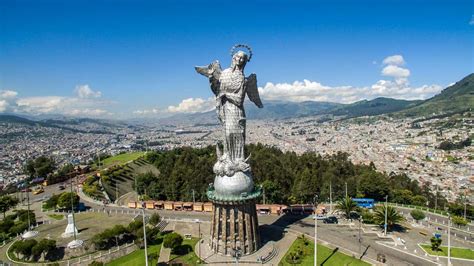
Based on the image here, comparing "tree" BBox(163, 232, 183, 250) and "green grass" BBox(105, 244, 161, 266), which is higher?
"tree" BBox(163, 232, 183, 250)

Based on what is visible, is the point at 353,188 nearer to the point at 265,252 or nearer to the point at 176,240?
the point at 265,252

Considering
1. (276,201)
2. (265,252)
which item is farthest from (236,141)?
(276,201)

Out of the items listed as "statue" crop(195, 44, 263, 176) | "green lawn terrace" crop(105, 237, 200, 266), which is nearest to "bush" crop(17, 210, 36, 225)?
"green lawn terrace" crop(105, 237, 200, 266)

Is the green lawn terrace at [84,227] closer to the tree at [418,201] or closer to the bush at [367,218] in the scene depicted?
the bush at [367,218]

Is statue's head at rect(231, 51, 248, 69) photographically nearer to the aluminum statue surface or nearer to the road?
the aluminum statue surface

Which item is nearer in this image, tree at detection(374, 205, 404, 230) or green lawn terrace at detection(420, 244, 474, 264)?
green lawn terrace at detection(420, 244, 474, 264)

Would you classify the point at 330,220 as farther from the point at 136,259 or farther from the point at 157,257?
the point at 136,259

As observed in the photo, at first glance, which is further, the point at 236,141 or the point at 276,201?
the point at 276,201
